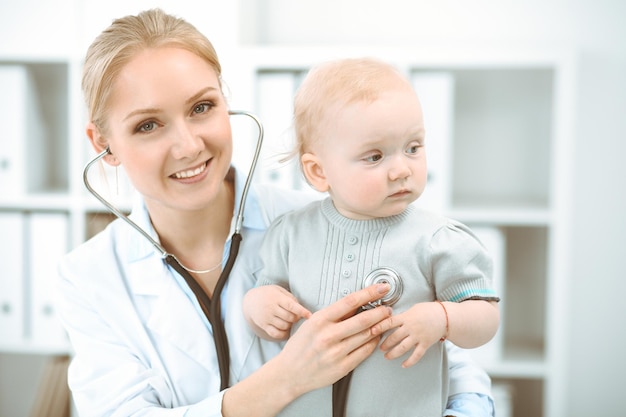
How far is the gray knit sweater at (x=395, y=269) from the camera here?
1.02 meters

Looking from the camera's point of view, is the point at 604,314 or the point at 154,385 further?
the point at 604,314

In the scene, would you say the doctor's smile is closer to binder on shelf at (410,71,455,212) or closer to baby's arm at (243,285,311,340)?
baby's arm at (243,285,311,340)

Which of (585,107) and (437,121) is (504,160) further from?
(437,121)

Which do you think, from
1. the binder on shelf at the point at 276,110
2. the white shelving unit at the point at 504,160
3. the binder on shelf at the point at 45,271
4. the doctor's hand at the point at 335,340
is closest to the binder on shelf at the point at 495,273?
the white shelving unit at the point at 504,160

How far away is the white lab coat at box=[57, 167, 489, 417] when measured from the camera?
119 centimetres

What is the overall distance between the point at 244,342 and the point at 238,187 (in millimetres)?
333

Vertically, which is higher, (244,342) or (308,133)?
(308,133)

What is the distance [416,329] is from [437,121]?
1.42m

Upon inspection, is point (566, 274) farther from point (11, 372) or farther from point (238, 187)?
point (11, 372)

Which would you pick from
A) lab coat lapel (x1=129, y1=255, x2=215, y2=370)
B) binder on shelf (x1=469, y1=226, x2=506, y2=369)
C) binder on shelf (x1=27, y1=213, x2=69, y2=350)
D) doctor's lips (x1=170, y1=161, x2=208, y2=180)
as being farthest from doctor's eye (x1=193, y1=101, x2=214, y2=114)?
binder on shelf (x1=27, y1=213, x2=69, y2=350)

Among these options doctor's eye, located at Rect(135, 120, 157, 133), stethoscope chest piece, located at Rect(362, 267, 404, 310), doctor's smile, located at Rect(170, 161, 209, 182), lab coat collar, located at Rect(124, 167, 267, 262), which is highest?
doctor's eye, located at Rect(135, 120, 157, 133)

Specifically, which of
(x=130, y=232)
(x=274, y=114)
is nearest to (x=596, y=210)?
(x=274, y=114)

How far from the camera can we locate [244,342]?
4.02ft

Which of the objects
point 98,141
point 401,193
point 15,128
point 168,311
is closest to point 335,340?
point 401,193
